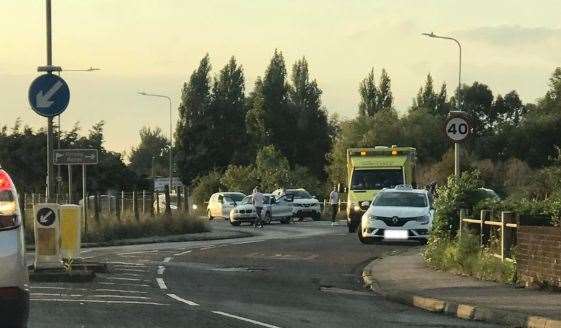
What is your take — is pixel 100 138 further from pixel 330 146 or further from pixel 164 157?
pixel 164 157

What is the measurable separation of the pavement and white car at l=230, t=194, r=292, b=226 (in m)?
27.4

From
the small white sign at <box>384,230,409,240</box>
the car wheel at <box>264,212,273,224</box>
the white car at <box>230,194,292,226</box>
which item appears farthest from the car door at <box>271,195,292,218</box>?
the small white sign at <box>384,230,409,240</box>

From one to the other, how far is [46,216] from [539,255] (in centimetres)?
800

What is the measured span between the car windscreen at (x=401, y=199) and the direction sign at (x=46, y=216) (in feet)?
44.5

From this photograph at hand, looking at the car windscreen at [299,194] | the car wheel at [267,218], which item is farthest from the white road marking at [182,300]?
the car windscreen at [299,194]

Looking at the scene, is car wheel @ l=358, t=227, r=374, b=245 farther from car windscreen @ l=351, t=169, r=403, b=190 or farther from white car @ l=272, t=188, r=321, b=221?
white car @ l=272, t=188, r=321, b=221

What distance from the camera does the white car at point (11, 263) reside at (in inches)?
268

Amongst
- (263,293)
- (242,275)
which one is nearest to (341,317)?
(263,293)

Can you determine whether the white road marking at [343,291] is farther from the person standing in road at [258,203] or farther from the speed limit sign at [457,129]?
the person standing in road at [258,203]

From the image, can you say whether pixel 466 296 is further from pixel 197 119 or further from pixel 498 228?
pixel 197 119

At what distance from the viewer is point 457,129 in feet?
69.1

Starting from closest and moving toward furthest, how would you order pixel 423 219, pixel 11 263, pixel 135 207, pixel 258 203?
1. pixel 11 263
2. pixel 423 219
3. pixel 135 207
4. pixel 258 203

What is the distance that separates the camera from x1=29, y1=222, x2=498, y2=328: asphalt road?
1238 centimetres

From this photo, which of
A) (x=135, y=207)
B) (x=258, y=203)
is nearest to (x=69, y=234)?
(x=135, y=207)
